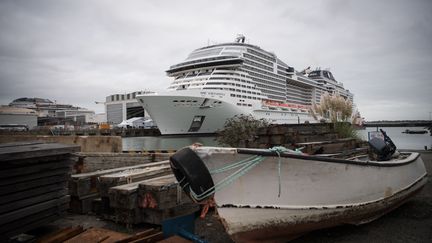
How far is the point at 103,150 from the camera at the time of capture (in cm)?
Answer: 771

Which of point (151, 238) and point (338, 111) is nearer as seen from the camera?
point (151, 238)

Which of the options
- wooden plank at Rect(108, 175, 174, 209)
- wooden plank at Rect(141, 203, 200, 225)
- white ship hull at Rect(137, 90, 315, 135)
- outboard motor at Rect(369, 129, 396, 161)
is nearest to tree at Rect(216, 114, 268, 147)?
outboard motor at Rect(369, 129, 396, 161)

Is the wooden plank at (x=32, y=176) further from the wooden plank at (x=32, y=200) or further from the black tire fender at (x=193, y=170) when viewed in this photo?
the black tire fender at (x=193, y=170)

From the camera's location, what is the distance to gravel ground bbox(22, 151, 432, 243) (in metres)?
3.71

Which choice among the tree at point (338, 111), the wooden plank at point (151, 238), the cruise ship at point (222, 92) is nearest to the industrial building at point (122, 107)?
the cruise ship at point (222, 92)

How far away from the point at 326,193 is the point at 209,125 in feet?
81.0

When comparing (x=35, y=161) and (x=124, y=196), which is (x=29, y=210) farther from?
(x=124, y=196)

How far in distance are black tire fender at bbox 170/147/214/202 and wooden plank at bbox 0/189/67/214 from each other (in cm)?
196

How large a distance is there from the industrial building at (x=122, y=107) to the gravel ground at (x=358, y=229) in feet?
246

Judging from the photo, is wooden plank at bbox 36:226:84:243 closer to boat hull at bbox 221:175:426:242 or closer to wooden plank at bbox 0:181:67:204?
wooden plank at bbox 0:181:67:204

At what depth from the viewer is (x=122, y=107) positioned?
8412cm

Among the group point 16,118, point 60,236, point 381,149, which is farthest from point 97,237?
point 16,118

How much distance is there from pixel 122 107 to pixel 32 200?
8485 cm

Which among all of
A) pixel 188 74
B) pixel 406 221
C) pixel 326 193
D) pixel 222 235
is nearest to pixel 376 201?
pixel 406 221
